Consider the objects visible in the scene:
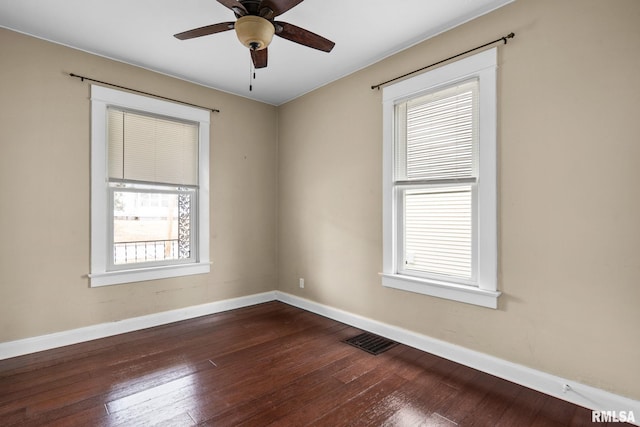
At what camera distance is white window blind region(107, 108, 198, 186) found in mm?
3377

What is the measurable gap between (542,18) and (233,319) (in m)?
3.98

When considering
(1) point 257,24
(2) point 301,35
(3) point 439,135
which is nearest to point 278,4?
(1) point 257,24

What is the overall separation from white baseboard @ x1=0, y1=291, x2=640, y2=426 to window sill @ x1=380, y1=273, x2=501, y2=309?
Answer: 1.32 feet

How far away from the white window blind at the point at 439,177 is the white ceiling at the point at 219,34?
22.8 inches

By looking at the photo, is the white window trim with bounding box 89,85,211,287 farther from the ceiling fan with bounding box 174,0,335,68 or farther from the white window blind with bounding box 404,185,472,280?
the white window blind with bounding box 404,185,472,280

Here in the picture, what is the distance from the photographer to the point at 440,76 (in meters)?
2.82

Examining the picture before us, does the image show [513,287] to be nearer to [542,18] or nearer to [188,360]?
[542,18]

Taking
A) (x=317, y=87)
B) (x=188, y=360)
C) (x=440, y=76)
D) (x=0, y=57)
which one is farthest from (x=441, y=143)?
(x=0, y=57)

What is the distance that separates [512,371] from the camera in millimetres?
2375

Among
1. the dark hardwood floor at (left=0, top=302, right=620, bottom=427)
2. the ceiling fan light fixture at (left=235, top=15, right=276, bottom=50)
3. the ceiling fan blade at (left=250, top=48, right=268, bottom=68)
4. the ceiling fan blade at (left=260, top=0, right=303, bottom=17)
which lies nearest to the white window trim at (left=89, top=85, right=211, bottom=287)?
the dark hardwood floor at (left=0, top=302, right=620, bottom=427)

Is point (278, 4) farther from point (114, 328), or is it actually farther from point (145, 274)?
point (114, 328)

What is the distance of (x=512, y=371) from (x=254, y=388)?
1884 mm

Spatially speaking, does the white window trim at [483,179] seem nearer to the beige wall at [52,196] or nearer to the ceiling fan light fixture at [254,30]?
the ceiling fan light fixture at [254,30]

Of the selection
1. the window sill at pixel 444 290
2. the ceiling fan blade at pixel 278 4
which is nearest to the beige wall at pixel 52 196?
the ceiling fan blade at pixel 278 4
